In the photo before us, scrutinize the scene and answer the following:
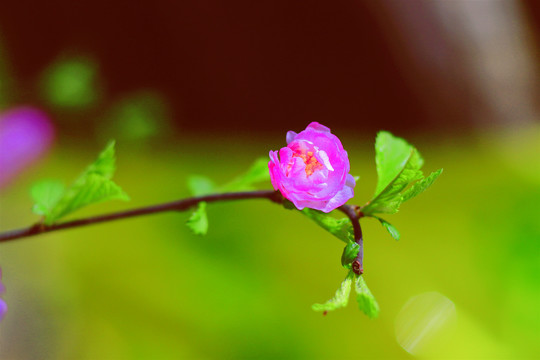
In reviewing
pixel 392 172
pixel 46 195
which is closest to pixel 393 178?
pixel 392 172

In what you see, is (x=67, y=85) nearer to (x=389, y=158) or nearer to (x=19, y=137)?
(x=19, y=137)

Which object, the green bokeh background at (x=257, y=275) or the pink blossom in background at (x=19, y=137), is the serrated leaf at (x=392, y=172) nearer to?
the green bokeh background at (x=257, y=275)

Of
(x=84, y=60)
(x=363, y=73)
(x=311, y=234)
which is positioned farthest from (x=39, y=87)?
(x=363, y=73)

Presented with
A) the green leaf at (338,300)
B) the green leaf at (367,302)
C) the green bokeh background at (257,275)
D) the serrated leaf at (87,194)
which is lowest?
the green bokeh background at (257,275)

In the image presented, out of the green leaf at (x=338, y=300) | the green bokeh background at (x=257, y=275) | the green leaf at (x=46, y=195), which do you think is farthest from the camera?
the green bokeh background at (x=257, y=275)

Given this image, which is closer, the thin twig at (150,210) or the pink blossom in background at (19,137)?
the thin twig at (150,210)

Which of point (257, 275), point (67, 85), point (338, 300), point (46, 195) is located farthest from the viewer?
point (257, 275)

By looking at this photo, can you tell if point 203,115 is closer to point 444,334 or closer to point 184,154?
point 184,154

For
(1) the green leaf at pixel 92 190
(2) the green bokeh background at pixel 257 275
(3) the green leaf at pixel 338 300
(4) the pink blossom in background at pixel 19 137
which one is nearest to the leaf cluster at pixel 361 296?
(3) the green leaf at pixel 338 300
